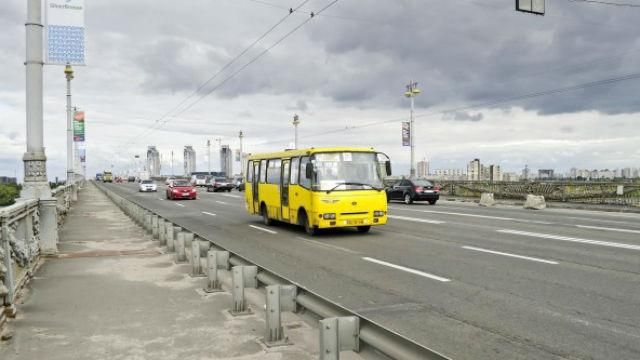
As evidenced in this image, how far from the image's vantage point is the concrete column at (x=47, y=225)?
39.0ft

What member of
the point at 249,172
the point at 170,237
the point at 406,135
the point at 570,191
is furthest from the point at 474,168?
the point at 170,237

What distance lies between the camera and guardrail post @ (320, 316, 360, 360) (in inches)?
157

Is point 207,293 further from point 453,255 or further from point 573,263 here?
point 573,263

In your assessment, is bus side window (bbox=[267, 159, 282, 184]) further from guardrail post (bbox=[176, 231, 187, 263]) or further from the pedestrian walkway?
the pedestrian walkway

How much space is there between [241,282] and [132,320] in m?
1.43

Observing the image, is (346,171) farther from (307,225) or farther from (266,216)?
(266,216)

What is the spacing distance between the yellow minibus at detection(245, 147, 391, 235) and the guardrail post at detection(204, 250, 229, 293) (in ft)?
22.2

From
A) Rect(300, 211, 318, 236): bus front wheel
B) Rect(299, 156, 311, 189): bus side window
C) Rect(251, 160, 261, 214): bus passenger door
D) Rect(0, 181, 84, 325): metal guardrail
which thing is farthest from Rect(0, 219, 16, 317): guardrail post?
Rect(251, 160, 261, 214): bus passenger door

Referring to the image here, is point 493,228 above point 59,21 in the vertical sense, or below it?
below

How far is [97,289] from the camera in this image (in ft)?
27.8

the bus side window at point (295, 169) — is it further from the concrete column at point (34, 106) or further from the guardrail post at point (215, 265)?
the guardrail post at point (215, 265)

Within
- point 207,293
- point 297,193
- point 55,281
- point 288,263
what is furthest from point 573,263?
point 55,281

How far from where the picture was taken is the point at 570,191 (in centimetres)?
3083

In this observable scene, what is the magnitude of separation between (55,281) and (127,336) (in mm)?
4008
